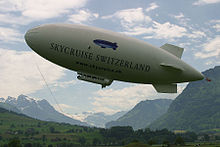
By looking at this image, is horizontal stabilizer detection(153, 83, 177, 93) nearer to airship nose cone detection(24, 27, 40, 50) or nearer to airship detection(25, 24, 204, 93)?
airship detection(25, 24, 204, 93)

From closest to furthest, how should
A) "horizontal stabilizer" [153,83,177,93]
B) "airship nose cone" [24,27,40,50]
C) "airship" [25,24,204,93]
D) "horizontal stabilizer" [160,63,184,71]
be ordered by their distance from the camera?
"airship" [25,24,204,93] → "horizontal stabilizer" [160,63,184,71] → "airship nose cone" [24,27,40,50] → "horizontal stabilizer" [153,83,177,93]

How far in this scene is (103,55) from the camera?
31484 millimetres

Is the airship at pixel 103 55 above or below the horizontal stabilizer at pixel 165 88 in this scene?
above

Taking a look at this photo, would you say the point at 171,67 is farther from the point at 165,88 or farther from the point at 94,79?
the point at 94,79

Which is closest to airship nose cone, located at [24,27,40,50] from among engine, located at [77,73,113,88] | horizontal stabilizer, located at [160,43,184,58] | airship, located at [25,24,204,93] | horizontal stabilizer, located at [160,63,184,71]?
airship, located at [25,24,204,93]

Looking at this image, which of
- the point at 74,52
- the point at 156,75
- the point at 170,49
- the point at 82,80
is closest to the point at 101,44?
the point at 74,52

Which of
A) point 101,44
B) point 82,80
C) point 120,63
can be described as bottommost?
point 82,80

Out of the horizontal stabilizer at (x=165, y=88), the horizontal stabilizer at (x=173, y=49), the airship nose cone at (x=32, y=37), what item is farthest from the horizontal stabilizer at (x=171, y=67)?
the airship nose cone at (x=32, y=37)

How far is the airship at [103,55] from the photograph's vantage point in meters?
31.4

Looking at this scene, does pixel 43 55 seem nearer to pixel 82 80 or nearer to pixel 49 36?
pixel 49 36

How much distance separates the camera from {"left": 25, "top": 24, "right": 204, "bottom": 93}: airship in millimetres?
31406

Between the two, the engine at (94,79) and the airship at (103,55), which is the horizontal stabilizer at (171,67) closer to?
the airship at (103,55)

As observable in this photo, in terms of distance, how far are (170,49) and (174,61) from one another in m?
3.17

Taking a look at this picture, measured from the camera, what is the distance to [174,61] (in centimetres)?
3388
